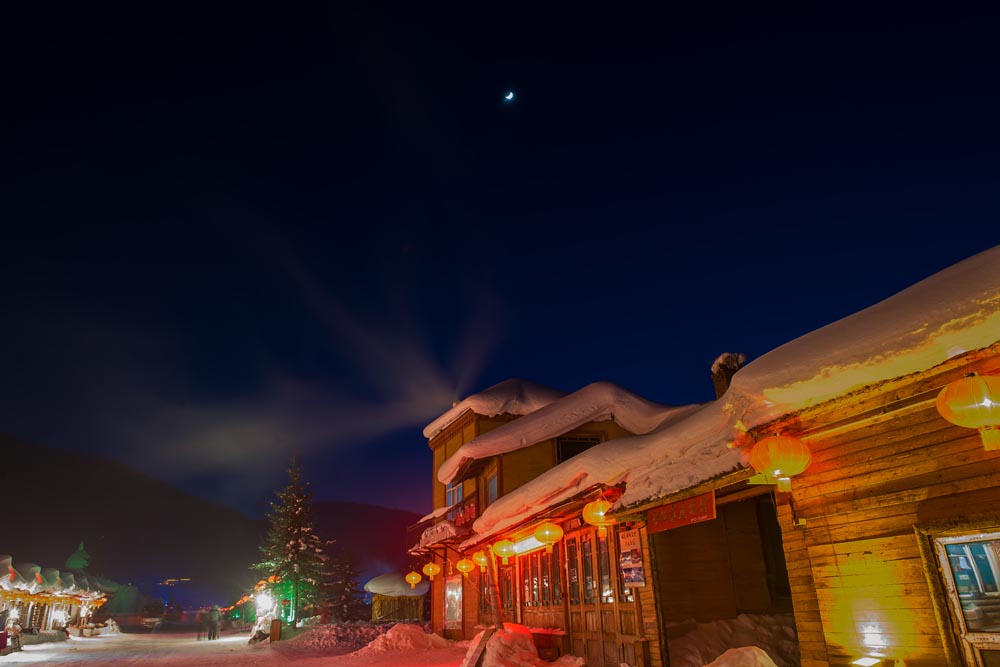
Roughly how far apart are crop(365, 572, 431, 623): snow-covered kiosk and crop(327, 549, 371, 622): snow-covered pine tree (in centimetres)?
375

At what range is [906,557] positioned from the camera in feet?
22.8

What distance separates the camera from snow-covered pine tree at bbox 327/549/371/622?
5056cm

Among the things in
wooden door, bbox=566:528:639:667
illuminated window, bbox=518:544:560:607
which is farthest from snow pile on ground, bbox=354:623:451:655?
wooden door, bbox=566:528:639:667

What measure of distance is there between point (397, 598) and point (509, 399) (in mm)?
27936

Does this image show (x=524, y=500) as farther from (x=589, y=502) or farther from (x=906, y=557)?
(x=906, y=557)

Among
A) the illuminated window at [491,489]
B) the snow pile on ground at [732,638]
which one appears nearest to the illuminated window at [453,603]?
the illuminated window at [491,489]

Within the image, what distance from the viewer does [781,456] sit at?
7.82 meters

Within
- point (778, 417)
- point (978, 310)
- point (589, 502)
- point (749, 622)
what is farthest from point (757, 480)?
point (749, 622)

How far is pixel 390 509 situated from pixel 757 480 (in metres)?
202

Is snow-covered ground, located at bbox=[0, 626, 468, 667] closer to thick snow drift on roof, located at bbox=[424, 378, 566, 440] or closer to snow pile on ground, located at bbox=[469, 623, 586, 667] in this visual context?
snow pile on ground, located at bbox=[469, 623, 586, 667]

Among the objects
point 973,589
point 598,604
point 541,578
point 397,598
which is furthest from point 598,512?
point 397,598

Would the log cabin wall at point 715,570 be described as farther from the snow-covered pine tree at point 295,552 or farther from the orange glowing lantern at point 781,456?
the snow-covered pine tree at point 295,552

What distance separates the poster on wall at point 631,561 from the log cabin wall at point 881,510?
12.7 ft

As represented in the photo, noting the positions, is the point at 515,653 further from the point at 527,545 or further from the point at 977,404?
the point at 977,404
